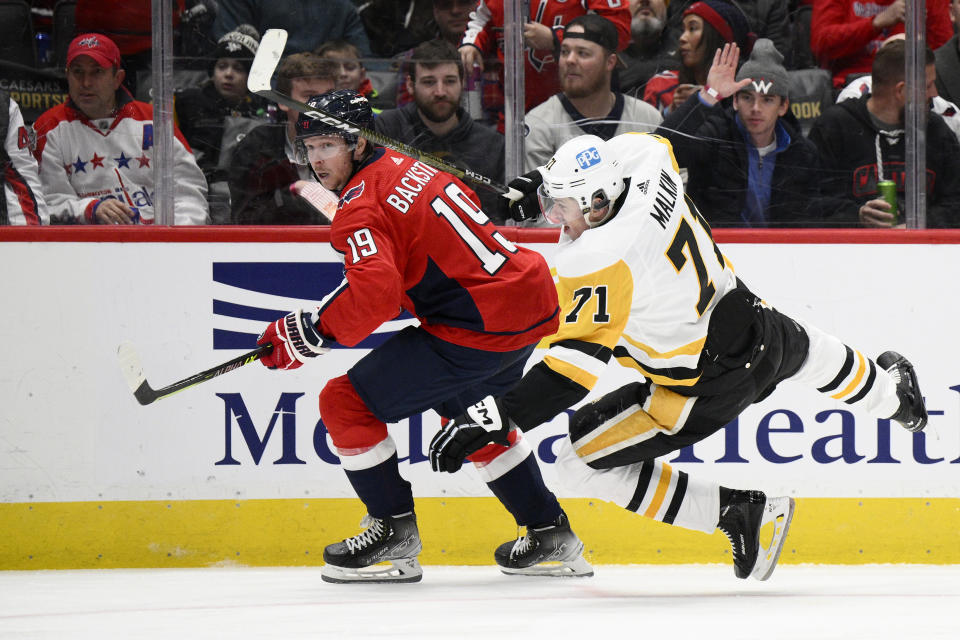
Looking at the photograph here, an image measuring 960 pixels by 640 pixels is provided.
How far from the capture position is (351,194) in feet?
10.3

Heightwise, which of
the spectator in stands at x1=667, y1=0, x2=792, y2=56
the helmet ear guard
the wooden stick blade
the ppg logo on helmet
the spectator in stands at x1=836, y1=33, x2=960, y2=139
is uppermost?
the spectator in stands at x1=667, y1=0, x2=792, y2=56

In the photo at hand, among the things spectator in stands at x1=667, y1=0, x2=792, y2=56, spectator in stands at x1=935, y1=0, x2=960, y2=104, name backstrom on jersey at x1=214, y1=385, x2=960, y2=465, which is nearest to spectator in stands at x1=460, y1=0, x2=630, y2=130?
spectator in stands at x1=667, y1=0, x2=792, y2=56

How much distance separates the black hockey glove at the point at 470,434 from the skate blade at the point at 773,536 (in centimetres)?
82

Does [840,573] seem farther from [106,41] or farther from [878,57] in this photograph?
[106,41]

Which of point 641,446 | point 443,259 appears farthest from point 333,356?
point 641,446

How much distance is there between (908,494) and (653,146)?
57.3 inches

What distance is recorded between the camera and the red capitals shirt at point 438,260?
122 inches

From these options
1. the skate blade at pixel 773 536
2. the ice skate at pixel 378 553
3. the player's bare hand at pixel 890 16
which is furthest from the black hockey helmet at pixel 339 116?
the player's bare hand at pixel 890 16

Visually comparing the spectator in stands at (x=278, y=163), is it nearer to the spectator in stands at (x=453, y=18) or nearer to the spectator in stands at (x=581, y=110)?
the spectator in stands at (x=453, y=18)

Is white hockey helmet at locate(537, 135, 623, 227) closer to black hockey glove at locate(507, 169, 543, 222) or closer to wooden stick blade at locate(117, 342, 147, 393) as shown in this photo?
black hockey glove at locate(507, 169, 543, 222)

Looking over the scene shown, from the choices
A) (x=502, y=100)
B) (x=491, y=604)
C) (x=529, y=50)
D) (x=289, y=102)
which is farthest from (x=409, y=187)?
(x=491, y=604)

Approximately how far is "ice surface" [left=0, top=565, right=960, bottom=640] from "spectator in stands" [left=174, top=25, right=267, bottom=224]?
124 cm

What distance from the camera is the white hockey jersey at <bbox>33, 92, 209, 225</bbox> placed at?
3.85 metres

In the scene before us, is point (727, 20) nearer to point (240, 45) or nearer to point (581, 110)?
point (581, 110)
